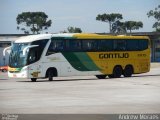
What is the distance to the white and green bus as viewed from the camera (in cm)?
2938

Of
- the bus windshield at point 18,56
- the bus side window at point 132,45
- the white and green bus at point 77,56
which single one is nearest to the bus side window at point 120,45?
the white and green bus at point 77,56

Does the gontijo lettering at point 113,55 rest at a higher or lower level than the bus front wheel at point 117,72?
higher

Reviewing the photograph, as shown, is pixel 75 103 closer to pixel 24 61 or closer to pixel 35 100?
pixel 35 100

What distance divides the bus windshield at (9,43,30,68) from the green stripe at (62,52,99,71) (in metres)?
2.41

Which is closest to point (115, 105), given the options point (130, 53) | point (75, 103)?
point (75, 103)

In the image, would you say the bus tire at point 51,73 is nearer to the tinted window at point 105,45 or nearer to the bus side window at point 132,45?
the tinted window at point 105,45

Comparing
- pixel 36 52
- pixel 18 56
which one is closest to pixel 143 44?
pixel 36 52

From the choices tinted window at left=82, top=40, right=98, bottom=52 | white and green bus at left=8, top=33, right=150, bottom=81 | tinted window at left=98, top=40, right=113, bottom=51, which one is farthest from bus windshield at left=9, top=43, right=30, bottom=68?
tinted window at left=98, top=40, right=113, bottom=51

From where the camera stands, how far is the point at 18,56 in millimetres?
29875

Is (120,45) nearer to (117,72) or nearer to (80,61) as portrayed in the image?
(117,72)

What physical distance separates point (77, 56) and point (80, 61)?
1.36 ft

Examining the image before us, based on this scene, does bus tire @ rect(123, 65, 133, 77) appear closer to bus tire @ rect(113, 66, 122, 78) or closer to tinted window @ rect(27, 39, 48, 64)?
bus tire @ rect(113, 66, 122, 78)

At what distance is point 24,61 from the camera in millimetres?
29344

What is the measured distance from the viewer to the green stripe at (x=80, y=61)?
1211 inches
